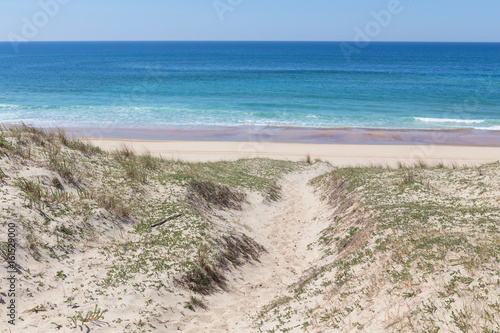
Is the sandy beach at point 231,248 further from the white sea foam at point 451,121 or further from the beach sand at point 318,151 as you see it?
the white sea foam at point 451,121

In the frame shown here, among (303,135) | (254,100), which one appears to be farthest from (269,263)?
(254,100)

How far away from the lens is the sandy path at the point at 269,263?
8.43 metres

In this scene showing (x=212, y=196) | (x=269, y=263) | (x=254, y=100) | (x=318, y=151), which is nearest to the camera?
(x=269, y=263)

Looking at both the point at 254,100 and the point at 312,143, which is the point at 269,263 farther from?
the point at 254,100

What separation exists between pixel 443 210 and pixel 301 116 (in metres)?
33.4

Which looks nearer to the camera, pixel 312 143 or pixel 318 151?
pixel 318 151

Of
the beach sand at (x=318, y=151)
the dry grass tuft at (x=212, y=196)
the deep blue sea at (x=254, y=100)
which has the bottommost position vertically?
the dry grass tuft at (x=212, y=196)

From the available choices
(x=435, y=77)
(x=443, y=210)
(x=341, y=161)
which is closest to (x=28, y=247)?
(x=443, y=210)

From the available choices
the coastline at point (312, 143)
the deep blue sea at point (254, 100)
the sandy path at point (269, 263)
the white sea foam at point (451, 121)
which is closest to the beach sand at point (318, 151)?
the coastline at point (312, 143)

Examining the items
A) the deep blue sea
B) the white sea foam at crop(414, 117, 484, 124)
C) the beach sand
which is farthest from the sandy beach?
the white sea foam at crop(414, 117, 484, 124)

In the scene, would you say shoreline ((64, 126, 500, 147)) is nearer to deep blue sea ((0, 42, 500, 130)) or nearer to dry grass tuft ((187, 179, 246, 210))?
deep blue sea ((0, 42, 500, 130))

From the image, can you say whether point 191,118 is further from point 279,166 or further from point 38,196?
point 38,196

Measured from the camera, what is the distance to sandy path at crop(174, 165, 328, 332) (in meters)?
8.43

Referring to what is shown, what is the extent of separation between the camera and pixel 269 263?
11.5 metres
